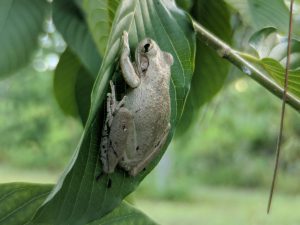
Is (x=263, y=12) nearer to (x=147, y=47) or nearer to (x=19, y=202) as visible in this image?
(x=147, y=47)

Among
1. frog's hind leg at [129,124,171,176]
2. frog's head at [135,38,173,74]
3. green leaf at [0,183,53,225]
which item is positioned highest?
frog's head at [135,38,173,74]

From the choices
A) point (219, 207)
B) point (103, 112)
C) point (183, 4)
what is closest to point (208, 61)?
point (183, 4)

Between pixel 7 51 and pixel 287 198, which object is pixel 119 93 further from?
pixel 287 198

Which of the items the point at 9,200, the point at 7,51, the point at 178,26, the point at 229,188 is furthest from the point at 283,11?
the point at 229,188

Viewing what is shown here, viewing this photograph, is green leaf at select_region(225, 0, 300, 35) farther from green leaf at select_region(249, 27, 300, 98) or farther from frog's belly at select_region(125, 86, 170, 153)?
frog's belly at select_region(125, 86, 170, 153)

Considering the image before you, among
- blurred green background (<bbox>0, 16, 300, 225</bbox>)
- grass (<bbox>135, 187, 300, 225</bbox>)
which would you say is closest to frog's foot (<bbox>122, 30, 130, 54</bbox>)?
grass (<bbox>135, 187, 300, 225</bbox>)
